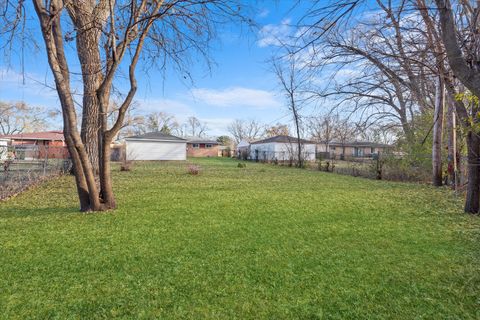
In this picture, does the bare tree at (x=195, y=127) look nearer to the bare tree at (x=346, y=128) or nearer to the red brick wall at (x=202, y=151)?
the red brick wall at (x=202, y=151)

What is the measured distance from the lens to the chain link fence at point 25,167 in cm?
716

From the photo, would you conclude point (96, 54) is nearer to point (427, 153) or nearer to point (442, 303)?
point (442, 303)

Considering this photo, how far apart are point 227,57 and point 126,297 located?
444 cm

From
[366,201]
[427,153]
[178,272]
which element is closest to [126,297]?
[178,272]

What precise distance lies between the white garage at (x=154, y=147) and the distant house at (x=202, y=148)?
43.5 ft

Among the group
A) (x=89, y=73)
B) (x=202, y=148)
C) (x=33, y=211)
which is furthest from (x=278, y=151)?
(x=33, y=211)

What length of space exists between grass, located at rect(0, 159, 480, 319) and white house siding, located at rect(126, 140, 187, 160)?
2040 centimetres

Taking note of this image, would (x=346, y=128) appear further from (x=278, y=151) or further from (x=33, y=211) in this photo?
(x=278, y=151)

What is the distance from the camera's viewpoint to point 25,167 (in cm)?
1203

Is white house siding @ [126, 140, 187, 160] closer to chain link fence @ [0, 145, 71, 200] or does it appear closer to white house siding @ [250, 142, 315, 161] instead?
white house siding @ [250, 142, 315, 161]

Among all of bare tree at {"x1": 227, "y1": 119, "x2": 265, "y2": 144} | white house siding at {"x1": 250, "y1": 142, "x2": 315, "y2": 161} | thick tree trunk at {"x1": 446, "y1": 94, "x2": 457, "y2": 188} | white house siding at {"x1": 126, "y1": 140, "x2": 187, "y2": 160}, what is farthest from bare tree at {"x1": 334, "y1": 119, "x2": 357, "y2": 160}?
bare tree at {"x1": 227, "y1": 119, "x2": 265, "y2": 144}

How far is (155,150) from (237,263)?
24878mm

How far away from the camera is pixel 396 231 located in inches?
166

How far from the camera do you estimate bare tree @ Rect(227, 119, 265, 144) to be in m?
64.4
